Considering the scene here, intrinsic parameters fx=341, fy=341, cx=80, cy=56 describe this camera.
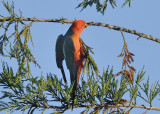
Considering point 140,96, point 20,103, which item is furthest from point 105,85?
point 20,103

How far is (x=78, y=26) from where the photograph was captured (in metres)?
2.67

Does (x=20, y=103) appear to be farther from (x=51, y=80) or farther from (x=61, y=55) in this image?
(x=61, y=55)

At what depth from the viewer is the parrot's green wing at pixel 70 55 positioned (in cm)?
257

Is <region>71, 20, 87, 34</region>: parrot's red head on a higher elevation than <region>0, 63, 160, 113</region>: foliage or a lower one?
higher

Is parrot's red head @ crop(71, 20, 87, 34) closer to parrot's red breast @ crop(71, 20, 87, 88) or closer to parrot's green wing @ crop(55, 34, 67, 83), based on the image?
parrot's red breast @ crop(71, 20, 87, 88)

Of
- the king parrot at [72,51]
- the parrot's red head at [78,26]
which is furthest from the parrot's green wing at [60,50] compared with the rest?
the parrot's red head at [78,26]

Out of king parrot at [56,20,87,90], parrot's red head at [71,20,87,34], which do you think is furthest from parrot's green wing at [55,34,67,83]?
parrot's red head at [71,20,87,34]

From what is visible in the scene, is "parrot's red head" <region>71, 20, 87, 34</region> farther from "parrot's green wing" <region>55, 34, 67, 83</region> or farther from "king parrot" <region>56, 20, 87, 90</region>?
"parrot's green wing" <region>55, 34, 67, 83</region>

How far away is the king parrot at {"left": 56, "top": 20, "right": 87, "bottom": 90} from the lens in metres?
2.57

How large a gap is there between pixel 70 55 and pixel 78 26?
24cm

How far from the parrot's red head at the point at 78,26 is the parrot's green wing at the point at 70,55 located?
9cm

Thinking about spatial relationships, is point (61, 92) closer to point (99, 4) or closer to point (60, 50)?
point (60, 50)

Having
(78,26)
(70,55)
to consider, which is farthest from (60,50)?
(78,26)

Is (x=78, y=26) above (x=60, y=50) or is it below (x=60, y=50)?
above
